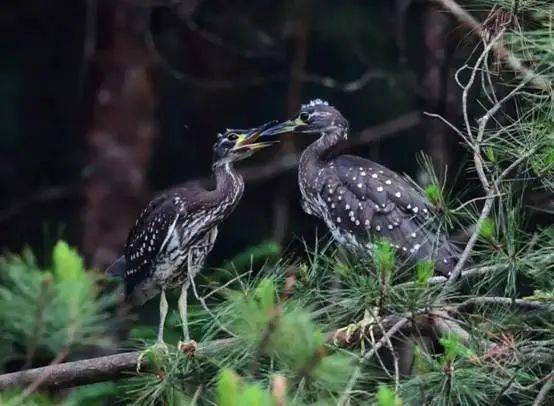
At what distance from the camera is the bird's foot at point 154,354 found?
3915 millimetres

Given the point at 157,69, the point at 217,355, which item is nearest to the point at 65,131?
the point at 157,69

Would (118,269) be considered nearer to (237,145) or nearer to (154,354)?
(237,145)

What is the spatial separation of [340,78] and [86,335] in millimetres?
4667

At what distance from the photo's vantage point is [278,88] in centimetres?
757

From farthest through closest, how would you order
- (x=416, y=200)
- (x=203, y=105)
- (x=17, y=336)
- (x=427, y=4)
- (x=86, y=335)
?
(x=203, y=105), (x=427, y=4), (x=416, y=200), (x=86, y=335), (x=17, y=336)

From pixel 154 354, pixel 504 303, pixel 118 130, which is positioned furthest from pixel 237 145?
pixel 118 130

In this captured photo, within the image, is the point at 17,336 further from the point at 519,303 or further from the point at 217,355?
the point at 519,303

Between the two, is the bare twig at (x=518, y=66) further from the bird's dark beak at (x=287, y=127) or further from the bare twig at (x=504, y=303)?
the bird's dark beak at (x=287, y=127)

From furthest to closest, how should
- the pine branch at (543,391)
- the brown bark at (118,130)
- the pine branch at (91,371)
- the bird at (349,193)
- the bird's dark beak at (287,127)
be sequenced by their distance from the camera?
the brown bark at (118,130) < the bird's dark beak at (287,127) < the bird at (349,193) < the pine branch at (91,371) < the pine branch at (543,391)

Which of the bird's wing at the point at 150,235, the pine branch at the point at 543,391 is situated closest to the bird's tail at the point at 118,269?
the bird's wing at the point at 150,235

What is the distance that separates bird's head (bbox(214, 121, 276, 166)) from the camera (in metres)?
4.86

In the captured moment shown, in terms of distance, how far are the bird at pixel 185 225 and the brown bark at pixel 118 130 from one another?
150 centimetres

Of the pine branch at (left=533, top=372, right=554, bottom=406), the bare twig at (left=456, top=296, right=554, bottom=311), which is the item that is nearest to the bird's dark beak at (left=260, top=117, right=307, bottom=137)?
the bare twig at (left=456, top=296, right=554, bottom=311)

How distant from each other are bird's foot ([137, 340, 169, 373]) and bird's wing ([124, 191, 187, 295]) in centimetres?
66
